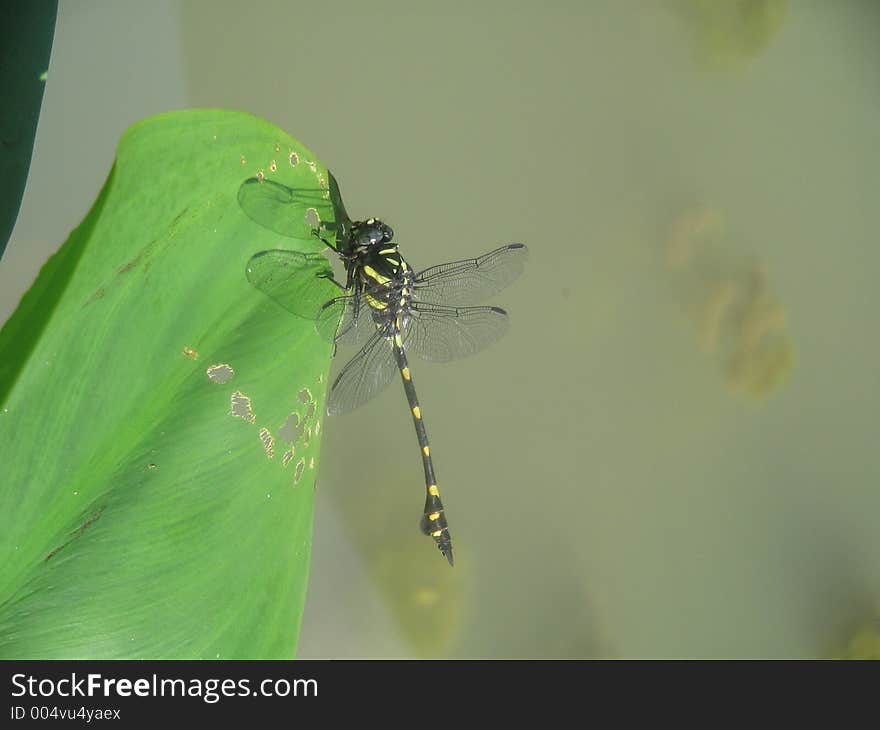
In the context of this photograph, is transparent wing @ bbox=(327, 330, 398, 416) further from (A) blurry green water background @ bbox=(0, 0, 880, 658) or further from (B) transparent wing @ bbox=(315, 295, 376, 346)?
(A) blurry green water background @ bbox=(0, 0, 880, 658)

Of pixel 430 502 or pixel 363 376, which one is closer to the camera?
pixel 363 376

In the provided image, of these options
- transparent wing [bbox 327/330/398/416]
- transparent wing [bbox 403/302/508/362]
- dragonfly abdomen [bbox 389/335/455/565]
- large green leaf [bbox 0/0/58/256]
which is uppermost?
large green leaf [bbox 0/0/58/256]

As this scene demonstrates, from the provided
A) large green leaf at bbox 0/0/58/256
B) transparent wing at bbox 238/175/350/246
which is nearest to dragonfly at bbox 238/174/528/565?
transparent wing at bbox 238/175/350/246

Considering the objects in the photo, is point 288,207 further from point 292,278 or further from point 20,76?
point 20,76

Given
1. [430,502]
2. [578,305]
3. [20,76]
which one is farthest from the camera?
[578,305]

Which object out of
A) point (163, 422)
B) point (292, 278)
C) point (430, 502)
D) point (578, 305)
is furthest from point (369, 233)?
point (578, 305)

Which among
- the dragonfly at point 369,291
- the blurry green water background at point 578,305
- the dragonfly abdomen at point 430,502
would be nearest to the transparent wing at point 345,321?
the dragonfly at point 369,291
